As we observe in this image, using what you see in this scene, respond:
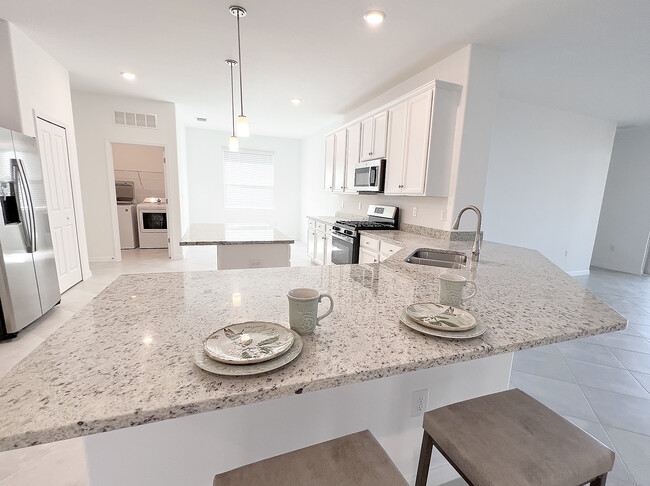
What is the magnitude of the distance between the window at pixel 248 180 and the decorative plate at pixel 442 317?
6.94 metres

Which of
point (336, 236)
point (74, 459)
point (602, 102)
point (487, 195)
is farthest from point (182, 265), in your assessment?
point (602, 102)

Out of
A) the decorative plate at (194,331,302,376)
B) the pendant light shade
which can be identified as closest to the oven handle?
the pendant light shade

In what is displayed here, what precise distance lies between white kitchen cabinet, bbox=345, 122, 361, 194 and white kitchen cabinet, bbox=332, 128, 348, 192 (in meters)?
0.10

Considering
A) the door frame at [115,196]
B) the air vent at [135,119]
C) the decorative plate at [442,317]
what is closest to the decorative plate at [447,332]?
the decorative plate at [442,317]

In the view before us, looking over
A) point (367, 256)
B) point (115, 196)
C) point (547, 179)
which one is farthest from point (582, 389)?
point (115, 196)

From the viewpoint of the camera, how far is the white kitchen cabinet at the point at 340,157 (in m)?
4.45

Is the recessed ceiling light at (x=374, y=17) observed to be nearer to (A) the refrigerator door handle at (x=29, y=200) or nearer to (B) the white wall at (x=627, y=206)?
(A) the refrigerator door handle at (x=29, y=200)

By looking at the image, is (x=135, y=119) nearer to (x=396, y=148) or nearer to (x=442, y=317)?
(x=396, y=148)

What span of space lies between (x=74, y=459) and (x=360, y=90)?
4.30 m

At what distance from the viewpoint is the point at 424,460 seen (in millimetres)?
1010

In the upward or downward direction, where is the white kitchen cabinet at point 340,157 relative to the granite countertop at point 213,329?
upward

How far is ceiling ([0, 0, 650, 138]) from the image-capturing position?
2156 mm

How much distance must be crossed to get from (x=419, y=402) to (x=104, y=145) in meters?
5.67

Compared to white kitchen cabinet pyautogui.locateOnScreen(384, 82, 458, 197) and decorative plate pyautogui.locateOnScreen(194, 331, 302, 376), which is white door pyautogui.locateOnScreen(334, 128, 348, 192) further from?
decorative plate pyautogui.locateOnScreen(194, 331, 302, 376)
